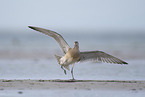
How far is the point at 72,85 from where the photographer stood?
31.9 feet

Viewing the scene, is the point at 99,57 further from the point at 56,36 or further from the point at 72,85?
the point at 72,85

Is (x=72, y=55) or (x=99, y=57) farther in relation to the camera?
(x=99, y=57)

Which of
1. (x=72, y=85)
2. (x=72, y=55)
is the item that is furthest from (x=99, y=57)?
(x=72, y=85)

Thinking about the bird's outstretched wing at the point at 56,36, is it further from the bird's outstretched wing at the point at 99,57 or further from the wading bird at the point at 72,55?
the bird's outstretched wing at the point at 99,57

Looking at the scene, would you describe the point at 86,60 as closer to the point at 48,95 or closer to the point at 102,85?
the point at 102,85

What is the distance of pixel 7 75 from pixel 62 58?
1958mm

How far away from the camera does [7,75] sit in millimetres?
11672

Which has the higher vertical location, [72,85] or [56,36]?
[56,36]

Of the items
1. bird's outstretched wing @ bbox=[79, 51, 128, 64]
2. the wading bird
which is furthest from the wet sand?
bird's outstretched wing @ bbox=[79, 51, 128, 64]

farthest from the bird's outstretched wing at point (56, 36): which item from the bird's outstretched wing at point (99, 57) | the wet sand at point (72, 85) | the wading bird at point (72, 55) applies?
the wet sand at point (72, 85)

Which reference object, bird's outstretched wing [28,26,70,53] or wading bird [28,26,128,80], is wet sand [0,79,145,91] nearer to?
wading bird [28,26,128,80]

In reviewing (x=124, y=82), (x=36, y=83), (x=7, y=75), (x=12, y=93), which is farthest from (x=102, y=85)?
(x=7, y=75)

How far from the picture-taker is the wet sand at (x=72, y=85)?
930 cm

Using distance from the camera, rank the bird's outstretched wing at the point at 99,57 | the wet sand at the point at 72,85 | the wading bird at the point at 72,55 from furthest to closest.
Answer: the bird's outstretched wing at the point at 99,57
the wading bird at the point at 72,55
the wet sand at the point at 72,85
